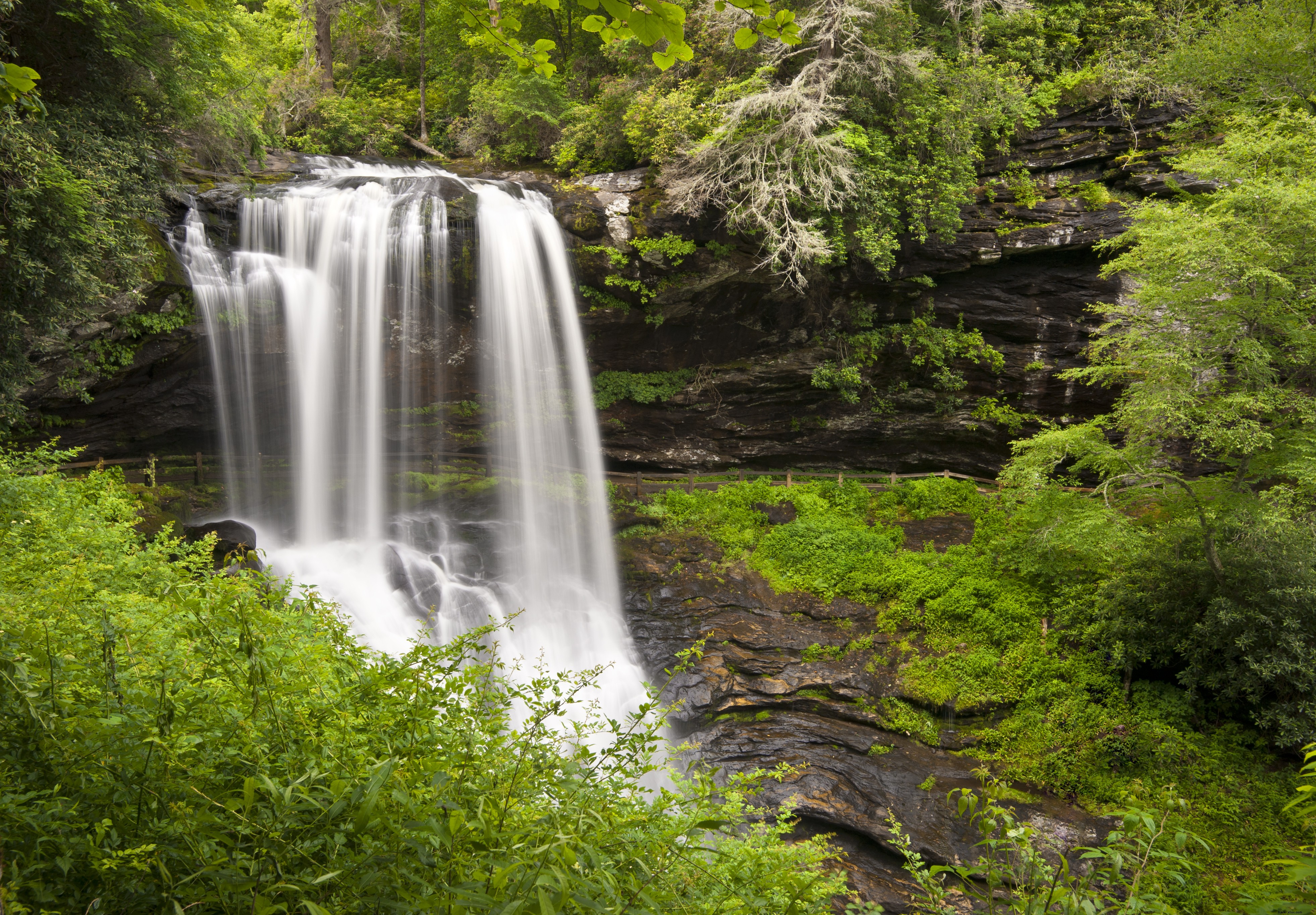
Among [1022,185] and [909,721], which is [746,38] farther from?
[1022,185]

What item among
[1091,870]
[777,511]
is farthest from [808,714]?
[1091,870]

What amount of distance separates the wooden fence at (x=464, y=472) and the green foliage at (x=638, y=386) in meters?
1.98

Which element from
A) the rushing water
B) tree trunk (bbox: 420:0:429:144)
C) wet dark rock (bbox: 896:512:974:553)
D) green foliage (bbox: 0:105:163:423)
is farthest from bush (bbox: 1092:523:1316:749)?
tree trunk (bbox: 420:0:429:144)

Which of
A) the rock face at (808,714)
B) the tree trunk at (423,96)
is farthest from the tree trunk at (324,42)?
the rock face at (808,714)

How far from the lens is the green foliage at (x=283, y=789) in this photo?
1768 mm

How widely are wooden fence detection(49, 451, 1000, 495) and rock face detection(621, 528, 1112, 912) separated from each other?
7.80 feet

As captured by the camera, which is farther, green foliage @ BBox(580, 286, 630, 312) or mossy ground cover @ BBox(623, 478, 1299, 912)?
green foliage @ BBox(580, 286, 630, 312)

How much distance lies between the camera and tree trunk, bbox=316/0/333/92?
22.4 meters

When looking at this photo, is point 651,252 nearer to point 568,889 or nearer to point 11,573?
point 11,573

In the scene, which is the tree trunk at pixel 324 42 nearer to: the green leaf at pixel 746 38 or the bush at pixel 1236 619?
the green leaf at pixel 746 38

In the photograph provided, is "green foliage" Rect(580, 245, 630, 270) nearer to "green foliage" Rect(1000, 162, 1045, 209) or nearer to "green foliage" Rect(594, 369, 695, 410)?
"green foliage" Rect(594, 369, 695, 410)

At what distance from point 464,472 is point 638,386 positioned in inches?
194

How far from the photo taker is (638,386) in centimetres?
1697

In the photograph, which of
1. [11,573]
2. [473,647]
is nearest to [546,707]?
[473,647]
